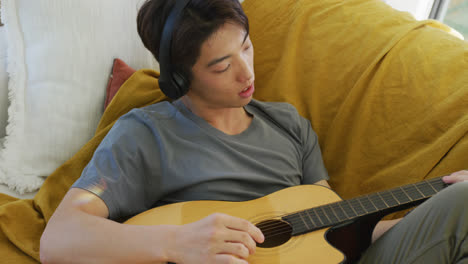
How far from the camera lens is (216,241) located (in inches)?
30.2

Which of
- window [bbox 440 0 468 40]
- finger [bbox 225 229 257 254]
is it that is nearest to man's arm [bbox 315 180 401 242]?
finger [bbox 225 229 257 254]

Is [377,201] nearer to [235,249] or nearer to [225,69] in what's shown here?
[235,249]

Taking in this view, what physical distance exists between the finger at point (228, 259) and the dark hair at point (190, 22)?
44cm

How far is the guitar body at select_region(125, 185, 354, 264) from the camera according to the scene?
31.6 inches

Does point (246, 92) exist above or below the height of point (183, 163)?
above

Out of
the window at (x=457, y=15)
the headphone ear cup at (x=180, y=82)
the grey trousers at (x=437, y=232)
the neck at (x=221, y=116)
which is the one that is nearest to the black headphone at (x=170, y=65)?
the headphone ear cup at (x=180, y=82)

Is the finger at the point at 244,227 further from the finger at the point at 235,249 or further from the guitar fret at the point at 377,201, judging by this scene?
the guitar fret at the point at 377,201

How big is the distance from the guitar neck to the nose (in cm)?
35

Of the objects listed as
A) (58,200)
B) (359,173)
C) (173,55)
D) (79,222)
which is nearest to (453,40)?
(359,173)

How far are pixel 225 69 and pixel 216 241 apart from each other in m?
0.41

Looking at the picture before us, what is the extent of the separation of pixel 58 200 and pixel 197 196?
18.3 inches

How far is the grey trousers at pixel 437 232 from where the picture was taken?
0.64 meters

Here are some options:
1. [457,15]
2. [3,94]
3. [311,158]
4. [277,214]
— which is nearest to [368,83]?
[311,158]

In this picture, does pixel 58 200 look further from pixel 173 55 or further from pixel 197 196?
pixel 173 55
